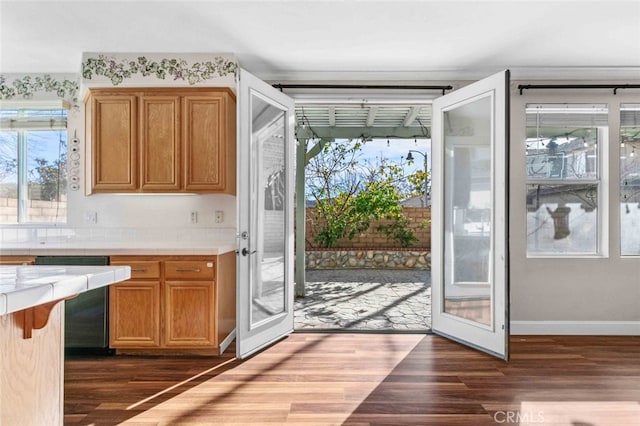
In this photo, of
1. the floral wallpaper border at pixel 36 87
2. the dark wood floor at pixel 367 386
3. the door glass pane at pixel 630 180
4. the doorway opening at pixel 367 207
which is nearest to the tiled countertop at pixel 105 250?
the dark wood floor at pixel 367 386

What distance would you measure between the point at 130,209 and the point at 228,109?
4.57 feet

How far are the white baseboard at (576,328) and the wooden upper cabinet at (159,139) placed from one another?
3144 mm

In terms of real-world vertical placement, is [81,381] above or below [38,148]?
below

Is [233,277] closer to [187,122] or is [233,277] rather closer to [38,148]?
[187,122]

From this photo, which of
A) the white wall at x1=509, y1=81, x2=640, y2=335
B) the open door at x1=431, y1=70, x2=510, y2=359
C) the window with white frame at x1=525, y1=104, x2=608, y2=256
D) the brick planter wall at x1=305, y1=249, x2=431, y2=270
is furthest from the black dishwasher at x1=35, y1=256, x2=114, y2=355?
the brick planter wall at x1=305, y1=249, x2=431, y2=270

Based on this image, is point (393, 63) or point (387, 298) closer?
point (393, 63)

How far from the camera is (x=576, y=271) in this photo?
377 centimetres

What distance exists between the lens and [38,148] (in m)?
3.88

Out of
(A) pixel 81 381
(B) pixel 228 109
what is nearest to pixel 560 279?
(B) pixel 228 109

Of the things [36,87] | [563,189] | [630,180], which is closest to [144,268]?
[36,87]

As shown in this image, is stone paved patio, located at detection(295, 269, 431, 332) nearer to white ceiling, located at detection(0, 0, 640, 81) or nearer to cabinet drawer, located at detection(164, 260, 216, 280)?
cabinet drawer, located at detection(164, 260, 216, 280)

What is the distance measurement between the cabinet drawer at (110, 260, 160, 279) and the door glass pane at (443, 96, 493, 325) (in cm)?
259

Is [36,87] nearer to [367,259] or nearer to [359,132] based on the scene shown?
[359,132]

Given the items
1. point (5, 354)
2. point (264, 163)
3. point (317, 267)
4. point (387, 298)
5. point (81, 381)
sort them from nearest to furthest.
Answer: point (5, 354) < point (81, 381) < point (264, 163) < point (387, 298) < point (317, 267)
